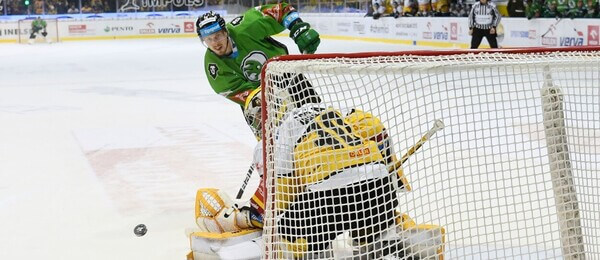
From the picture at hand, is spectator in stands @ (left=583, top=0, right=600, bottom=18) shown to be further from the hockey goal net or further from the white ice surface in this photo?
the hockey goal net

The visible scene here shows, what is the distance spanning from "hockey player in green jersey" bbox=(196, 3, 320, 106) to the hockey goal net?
15013 mm

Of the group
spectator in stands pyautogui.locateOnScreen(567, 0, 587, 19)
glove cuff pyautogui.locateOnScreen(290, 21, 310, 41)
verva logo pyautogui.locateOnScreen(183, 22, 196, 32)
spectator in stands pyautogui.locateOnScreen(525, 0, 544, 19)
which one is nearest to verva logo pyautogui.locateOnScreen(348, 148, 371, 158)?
glove cuff pyautogui.locateOnScreen(290, 21, 310, 41)

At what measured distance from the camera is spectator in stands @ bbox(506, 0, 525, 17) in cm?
1198

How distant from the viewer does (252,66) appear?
348 centimetres

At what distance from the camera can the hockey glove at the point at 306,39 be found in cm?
328

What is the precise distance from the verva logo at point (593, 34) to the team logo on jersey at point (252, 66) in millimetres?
7466

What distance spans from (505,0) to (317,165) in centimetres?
1154

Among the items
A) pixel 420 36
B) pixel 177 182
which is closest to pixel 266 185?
pixel 177 182

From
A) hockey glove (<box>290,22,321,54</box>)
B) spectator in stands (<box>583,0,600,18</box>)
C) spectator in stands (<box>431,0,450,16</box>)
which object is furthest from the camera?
spectator in stands (<box>431,0,450,16</box>)

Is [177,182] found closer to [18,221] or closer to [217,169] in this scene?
[217,169]

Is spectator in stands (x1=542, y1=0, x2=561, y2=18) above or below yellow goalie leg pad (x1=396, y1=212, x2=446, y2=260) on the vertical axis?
above

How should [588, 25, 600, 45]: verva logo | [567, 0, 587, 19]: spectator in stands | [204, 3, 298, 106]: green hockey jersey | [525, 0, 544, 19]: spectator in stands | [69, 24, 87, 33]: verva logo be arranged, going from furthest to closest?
A: 1. [69, 24, 87, 33]: verva logo
2. [525, 0, 544, 19]: spectator in stands
3. [567, 0, 587, 19]: spectator in stands
4. [588, 25, 600, 45]: verva logo
5. [204, 3, 298, 106]: green hockey jersey

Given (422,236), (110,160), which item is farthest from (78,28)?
(422,236)

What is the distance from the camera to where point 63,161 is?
464 cm
